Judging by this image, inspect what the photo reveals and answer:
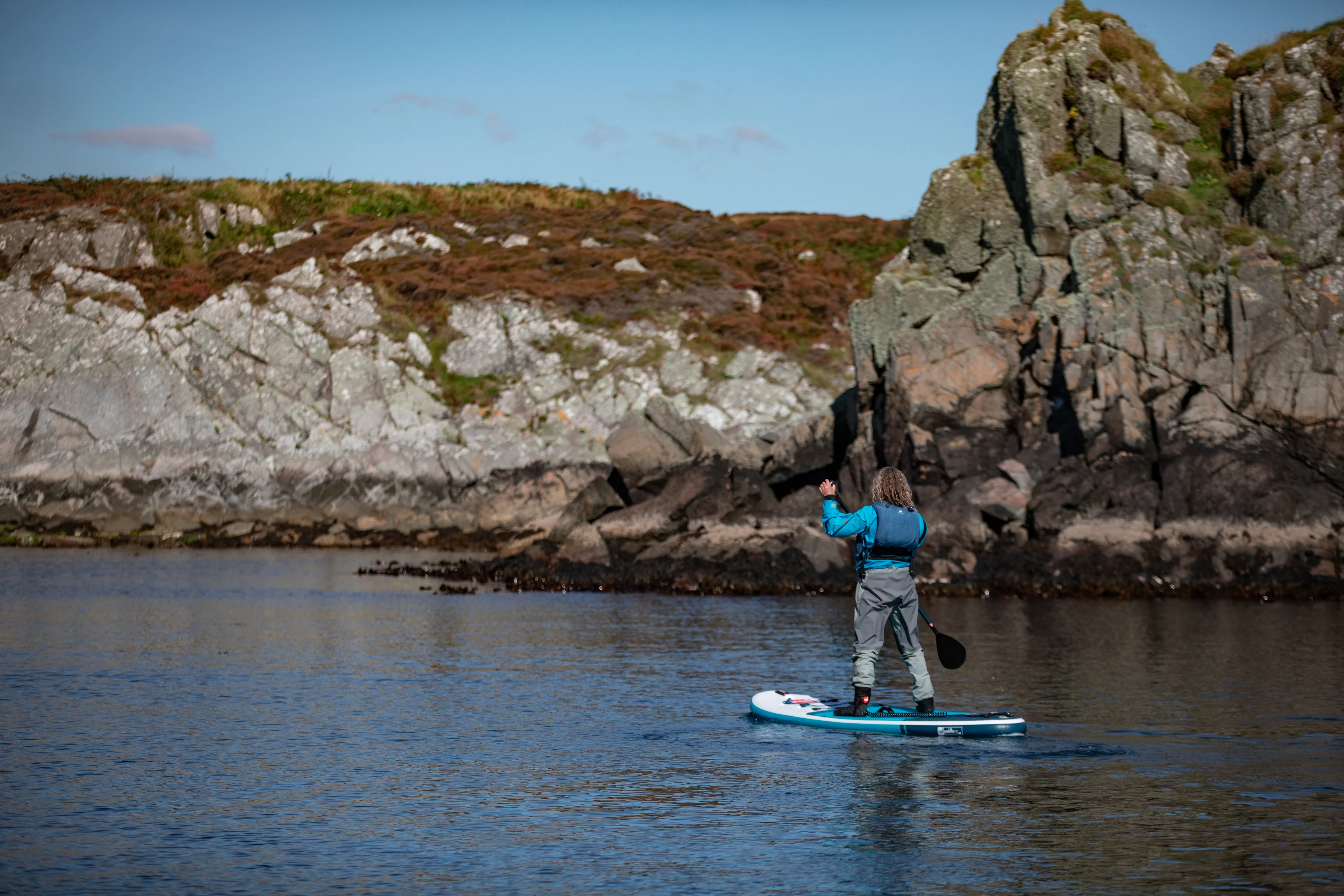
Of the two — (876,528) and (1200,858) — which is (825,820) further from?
(876,528)

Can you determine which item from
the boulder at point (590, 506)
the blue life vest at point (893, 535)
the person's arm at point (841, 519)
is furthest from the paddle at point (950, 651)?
the boulder at point (590, 506)

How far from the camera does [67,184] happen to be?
87812 millimetres

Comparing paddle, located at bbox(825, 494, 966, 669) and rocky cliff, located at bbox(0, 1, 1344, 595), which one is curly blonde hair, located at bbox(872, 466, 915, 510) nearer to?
paddle, located at bbox(825, 494, 966, 669)

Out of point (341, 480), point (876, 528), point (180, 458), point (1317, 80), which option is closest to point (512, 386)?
point (341, 480)

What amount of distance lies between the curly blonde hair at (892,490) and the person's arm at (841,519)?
26cm

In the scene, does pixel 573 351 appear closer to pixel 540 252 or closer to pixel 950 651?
pixel 540 252

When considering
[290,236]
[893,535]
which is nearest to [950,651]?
[893,535]

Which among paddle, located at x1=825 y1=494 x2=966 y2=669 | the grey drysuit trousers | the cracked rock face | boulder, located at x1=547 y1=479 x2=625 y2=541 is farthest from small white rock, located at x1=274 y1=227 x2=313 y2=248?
the grey drysuit trousers

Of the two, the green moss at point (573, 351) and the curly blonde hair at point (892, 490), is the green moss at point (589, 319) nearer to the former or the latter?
the green moss at point (573, 351)

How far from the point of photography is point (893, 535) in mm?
13680

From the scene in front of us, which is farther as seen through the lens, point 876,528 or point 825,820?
point 876,528

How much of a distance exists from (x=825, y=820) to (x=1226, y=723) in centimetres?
657

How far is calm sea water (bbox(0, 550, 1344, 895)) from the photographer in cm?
819

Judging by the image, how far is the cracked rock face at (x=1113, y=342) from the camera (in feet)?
118
